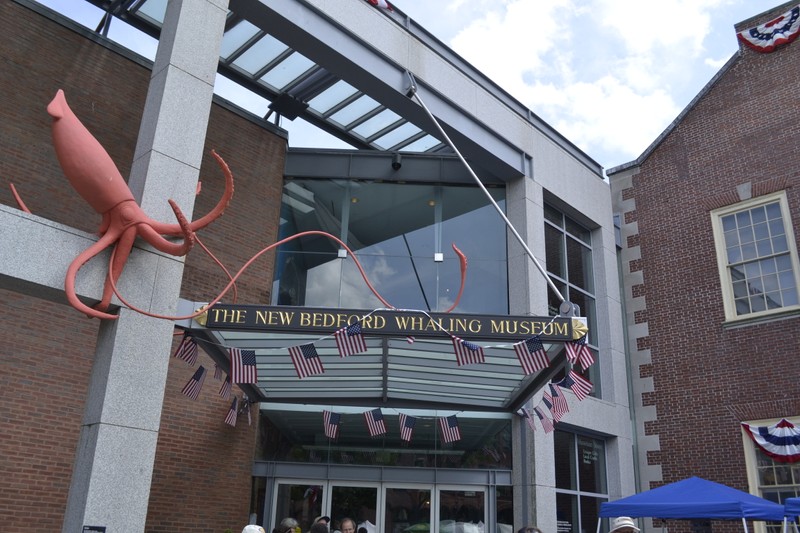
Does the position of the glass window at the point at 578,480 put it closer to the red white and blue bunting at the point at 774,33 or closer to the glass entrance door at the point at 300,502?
the glass entrance door at the point at 300,502

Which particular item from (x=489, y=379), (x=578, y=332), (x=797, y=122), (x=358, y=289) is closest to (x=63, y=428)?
(x=358, y=289)

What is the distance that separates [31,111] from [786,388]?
14.7m

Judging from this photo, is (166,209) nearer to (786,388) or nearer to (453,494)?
(453,494)

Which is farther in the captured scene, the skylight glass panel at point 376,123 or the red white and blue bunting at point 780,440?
the skylight glass panel at point 376,123

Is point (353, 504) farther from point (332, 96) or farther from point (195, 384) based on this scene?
point (332, 96)

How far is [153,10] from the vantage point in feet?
46.3

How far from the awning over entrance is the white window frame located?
5806mm

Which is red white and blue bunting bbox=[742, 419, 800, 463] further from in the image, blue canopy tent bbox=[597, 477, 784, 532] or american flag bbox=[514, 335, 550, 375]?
american flag bbox=[514, 335, 550, 375]

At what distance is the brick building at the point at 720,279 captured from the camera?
14.4 metres

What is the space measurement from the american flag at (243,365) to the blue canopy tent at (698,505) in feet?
17.7

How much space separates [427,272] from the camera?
47.1 ft

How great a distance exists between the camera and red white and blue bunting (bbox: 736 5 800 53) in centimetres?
1577

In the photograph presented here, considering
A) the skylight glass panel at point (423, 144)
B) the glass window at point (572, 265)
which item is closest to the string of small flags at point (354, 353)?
the glass window at point (572, 265)

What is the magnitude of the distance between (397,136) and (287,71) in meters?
3.47
